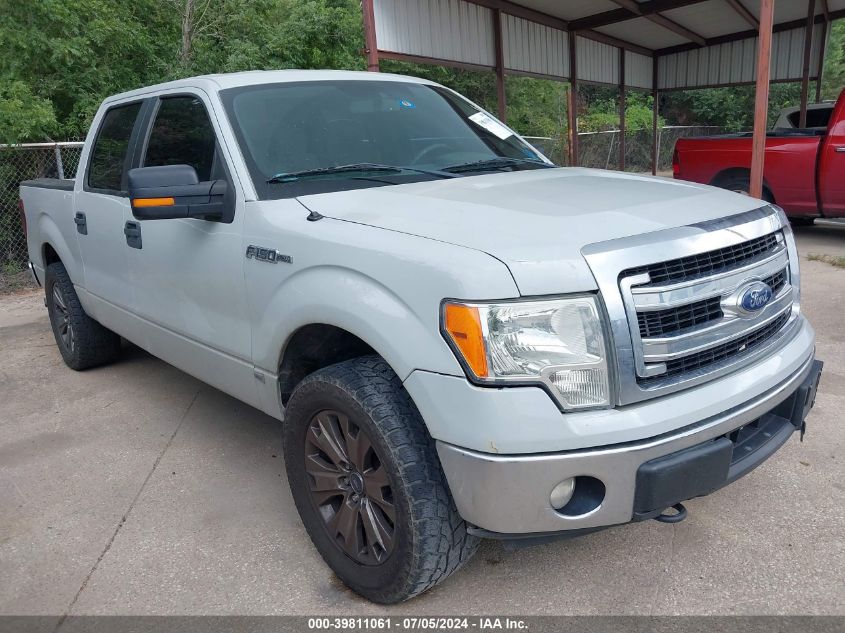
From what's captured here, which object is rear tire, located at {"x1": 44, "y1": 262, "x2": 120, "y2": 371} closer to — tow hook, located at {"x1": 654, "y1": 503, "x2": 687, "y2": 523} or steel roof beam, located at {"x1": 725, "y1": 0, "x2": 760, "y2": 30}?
tow hook, located at {"x1": 654, "y1": 503, "x2": 687, "y2": 523}

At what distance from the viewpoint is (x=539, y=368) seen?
2.04 metres

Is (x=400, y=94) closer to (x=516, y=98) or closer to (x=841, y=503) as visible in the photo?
(x=841, y=503)

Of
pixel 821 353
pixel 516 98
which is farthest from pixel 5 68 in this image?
pixel 516 98

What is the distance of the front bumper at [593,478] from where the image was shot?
2.03 meters

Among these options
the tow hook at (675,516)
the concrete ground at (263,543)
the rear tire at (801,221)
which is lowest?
the rear tire at (801,221)

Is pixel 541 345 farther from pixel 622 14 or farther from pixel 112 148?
pixel 622 14

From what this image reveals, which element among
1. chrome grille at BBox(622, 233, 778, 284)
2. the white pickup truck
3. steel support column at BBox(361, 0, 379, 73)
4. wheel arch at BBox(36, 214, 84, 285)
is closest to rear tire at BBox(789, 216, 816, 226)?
steel support column at BBox(361, 0, 379, 73)

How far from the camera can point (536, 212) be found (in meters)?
2.46

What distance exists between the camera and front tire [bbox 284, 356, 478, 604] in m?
2.22

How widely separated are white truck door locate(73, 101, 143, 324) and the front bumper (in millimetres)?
2612

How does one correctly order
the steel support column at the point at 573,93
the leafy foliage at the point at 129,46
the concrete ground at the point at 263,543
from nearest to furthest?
the concrete ground at the point at 263,543 → the leafy foliage at the point at 129,46 → the steel support column at the point at 573,93

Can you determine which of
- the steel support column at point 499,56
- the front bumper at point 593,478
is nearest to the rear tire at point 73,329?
the front bumper at point 593,478

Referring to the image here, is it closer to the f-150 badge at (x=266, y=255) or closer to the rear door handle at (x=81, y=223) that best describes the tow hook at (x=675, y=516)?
the f-150 badge at (x=266, y=255)

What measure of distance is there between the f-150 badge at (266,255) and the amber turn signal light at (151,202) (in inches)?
13.5
